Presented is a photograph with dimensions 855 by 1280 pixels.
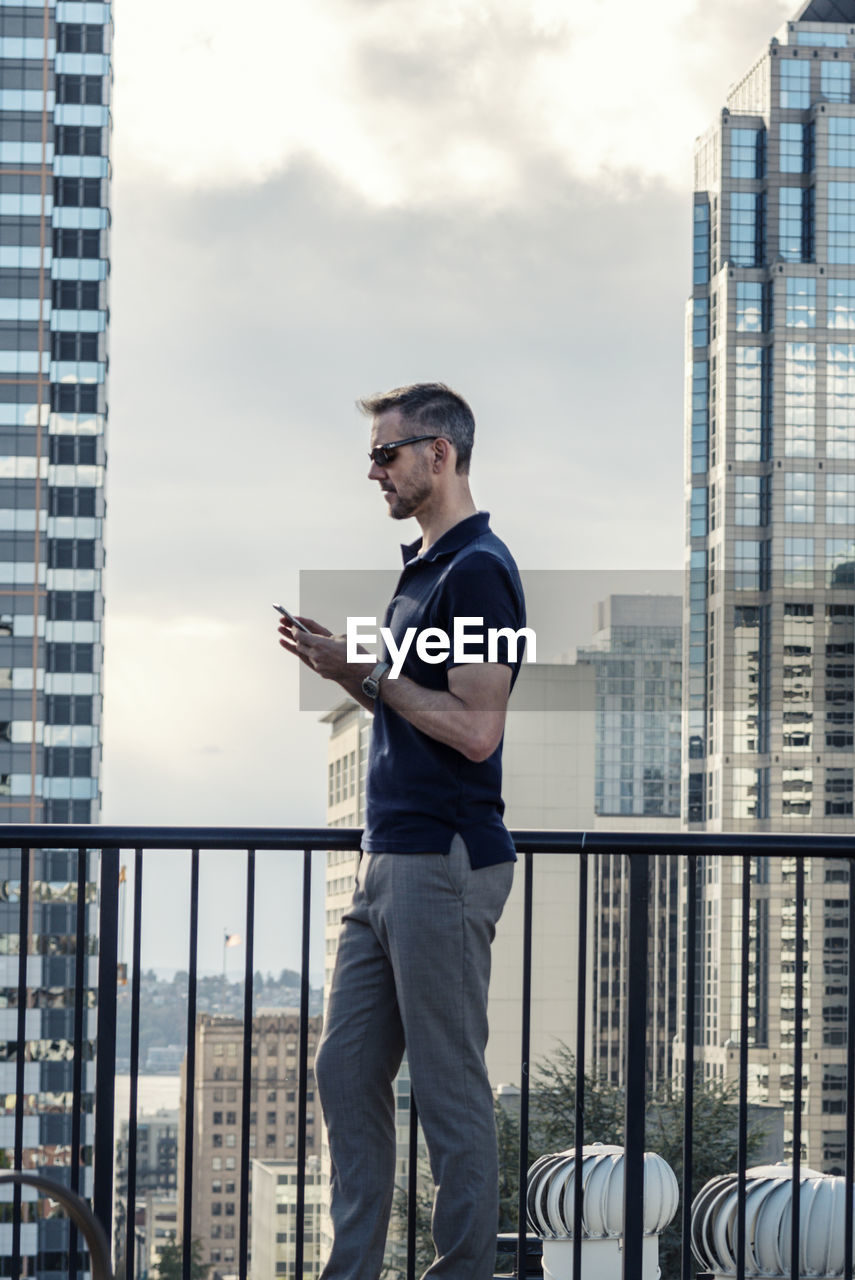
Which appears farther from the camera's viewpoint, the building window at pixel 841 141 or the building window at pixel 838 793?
the building window at pixel 841 141

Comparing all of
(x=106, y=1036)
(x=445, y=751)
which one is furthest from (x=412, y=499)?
(x=106, y=1036)

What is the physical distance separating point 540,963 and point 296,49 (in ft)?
178

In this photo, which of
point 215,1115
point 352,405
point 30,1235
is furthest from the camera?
point 215,1115

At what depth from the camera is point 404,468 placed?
7.57 feet

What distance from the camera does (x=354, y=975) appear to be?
227 centimetres

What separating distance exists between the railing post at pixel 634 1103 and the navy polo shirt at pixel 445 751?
56cm

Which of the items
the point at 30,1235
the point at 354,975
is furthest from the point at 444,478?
the point at 30,1235

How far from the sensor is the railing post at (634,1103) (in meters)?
2.65

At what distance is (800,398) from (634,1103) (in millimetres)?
81502

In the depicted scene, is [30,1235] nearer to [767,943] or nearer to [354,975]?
[767,943]

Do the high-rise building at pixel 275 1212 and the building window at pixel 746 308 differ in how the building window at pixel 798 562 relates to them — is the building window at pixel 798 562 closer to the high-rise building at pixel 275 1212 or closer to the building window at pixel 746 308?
the building window at pixel 746 308

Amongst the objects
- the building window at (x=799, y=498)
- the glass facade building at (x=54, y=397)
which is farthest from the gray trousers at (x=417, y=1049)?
the building window at (x=799, y=498)

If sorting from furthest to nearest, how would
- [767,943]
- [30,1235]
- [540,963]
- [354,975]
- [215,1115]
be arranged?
[215,1115], [540,963], [767,943], [30,1235], [354,975]

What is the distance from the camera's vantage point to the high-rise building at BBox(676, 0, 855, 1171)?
78.8m
